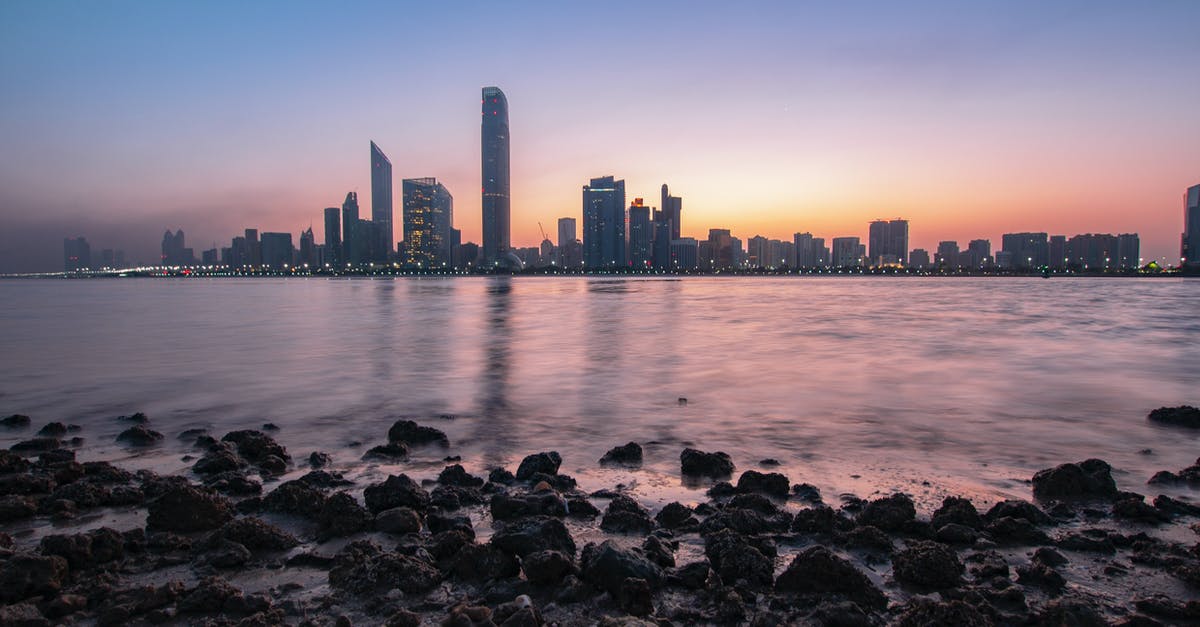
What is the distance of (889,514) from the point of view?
274 inches

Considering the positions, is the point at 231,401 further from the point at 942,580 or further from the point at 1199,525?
the point at 1199,525

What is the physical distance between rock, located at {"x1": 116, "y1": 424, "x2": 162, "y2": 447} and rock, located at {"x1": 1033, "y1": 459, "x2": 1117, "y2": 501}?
43.2 ft

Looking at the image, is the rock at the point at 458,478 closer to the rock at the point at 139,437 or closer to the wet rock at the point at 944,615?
the wet rock at the point at 944,615

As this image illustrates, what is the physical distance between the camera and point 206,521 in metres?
7.02

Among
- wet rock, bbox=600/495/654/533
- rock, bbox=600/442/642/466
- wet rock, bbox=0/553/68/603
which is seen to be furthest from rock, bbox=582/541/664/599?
wet rock, bbox=0/553/68/603

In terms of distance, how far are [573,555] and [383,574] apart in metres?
1.66

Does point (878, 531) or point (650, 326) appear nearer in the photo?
point (878, 531)

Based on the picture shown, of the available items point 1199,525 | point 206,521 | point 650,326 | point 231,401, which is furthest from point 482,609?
point 650,326

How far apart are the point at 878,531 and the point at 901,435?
5.90 metres

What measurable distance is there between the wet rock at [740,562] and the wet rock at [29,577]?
5444 millimetres

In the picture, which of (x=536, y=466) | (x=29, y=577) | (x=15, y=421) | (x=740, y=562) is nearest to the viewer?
(x=29, y=577)

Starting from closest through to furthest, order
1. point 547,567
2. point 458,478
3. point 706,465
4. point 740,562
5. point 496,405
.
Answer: point 547,567
point 740,562
point 458,478
point 706,465
point 496,405

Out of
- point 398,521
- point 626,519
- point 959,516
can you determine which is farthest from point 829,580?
point 398,521

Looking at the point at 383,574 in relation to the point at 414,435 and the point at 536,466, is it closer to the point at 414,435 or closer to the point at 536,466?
the point at 536,466
